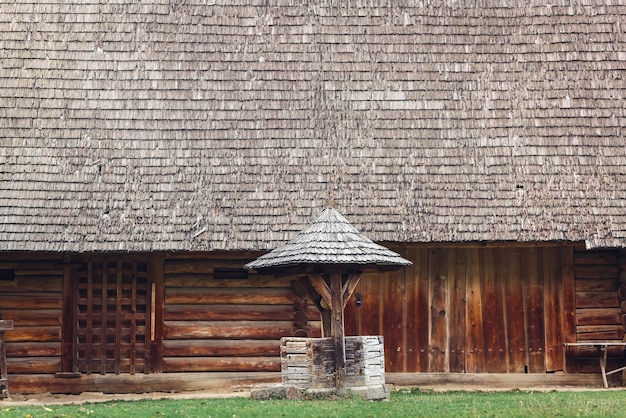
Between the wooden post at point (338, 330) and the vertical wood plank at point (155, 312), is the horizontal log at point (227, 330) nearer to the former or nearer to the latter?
the vertical wood plank at point (155, 312)

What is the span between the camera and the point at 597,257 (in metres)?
15.9

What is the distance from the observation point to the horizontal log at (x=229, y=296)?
15.6 m

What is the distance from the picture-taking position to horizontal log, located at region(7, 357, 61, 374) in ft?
50.6

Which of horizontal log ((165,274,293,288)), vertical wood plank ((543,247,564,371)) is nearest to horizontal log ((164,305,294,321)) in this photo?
horizontal log ((165,274,293,288))

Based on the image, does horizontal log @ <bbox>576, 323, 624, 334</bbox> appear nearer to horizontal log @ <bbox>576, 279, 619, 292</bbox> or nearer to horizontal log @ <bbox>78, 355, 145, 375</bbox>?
horizontal log @ <bbox>576, 279, 619, 292</bbox>

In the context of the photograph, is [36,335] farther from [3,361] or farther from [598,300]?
[598,300]

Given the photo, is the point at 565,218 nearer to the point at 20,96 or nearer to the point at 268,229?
the point at 268,229

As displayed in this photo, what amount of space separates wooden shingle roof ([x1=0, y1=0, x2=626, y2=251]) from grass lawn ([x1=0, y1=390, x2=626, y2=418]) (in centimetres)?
282

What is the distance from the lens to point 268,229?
15.2 metres

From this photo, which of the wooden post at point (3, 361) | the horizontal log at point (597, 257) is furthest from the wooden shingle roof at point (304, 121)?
the wooden post at point (3, 361)

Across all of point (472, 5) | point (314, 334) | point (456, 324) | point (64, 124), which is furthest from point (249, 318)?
point (472, 5)

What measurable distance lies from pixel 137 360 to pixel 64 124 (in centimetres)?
387

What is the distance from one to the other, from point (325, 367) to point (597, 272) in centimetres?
557

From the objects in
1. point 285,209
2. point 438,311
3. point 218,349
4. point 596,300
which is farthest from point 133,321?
point 596,300
